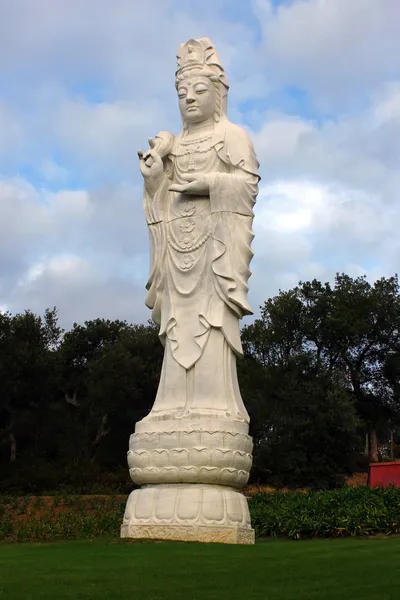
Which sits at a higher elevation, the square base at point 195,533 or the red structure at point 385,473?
the red structure at point 385,473

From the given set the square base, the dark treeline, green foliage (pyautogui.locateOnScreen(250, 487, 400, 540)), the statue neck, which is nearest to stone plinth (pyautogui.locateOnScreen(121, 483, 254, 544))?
the square base

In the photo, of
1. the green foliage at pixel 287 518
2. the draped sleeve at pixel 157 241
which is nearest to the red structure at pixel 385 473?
the green foliage at pixel 287 518

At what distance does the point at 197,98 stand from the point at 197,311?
375 cm

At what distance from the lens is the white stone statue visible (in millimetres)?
11586

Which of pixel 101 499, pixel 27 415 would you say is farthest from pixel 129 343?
pixel 101 499

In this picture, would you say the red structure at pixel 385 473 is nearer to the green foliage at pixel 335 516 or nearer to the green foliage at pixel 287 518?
the green foliage at pixel 287 518

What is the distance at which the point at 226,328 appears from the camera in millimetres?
12672

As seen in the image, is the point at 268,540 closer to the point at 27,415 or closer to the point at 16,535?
the point at 16,535

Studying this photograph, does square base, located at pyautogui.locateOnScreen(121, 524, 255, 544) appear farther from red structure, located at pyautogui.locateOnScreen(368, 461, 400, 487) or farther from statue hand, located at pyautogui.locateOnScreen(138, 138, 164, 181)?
red structure, located at pyautogui.locateOnScreen(368, 461, 400, 487)

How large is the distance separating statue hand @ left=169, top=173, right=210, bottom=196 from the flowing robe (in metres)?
0.13

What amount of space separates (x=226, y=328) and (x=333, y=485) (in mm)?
15481

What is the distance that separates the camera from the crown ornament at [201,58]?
13758 mm

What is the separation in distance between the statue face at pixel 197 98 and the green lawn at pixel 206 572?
23.9 feet

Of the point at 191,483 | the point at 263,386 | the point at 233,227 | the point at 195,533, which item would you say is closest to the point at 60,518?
the point at 191,483
